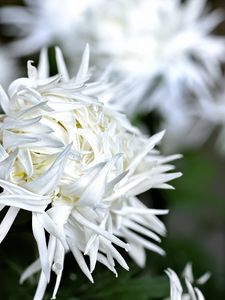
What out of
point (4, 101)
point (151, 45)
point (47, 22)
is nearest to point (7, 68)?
point (47, 22)

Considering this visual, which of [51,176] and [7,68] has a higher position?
[51,176]

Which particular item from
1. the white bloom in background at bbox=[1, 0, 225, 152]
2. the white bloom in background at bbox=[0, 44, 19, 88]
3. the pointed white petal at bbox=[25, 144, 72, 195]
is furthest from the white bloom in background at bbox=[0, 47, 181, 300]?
the white bloom in background at bbox=[0, 44, 19, 88]

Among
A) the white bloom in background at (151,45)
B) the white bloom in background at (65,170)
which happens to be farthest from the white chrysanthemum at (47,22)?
the white bloom in background at (65,170)

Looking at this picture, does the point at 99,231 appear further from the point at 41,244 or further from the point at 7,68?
the point at 7,68

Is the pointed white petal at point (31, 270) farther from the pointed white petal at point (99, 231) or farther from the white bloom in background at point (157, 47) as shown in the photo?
the white bloom in background at point (157, 47)

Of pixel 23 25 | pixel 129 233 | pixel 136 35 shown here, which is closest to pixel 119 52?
pixel 136 35

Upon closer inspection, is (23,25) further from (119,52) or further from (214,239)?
(214,239)

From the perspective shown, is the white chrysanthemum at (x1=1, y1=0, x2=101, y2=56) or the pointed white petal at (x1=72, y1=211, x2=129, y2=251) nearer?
the pointed white petal at (x1=72, y1=211, x2=129, y2=251)

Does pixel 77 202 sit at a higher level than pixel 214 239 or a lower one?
higher

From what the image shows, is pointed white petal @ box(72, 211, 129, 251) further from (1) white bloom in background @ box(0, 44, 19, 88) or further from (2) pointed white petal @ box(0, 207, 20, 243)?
(1) white bloom in background @ box(0, 44, 19, 88)
